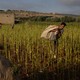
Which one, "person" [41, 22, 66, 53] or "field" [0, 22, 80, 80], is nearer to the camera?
"field" [0, 22, 80, 80]

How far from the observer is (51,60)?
9281mm

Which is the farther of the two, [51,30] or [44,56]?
[51,30]

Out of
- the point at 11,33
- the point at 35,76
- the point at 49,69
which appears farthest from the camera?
the point at 11,33

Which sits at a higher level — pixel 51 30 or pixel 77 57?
pixel 51 30

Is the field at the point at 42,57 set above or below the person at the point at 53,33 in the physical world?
below

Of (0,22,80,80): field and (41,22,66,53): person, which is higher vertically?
(41,22,66,53): person

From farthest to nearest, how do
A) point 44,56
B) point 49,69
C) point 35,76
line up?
point 44,56 < point 49,69 < point 35,76

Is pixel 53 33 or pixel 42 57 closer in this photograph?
pixel 42 57

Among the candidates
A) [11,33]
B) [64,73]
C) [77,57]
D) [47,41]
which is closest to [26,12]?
[11,33]

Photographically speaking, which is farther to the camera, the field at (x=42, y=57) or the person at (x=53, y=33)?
the person at (x=53, y=33)

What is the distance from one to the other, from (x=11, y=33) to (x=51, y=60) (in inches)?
130

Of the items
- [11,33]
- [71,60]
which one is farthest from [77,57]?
[11,33]

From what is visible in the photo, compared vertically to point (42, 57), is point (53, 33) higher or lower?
higher

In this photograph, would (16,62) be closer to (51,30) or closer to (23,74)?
(23,74)
